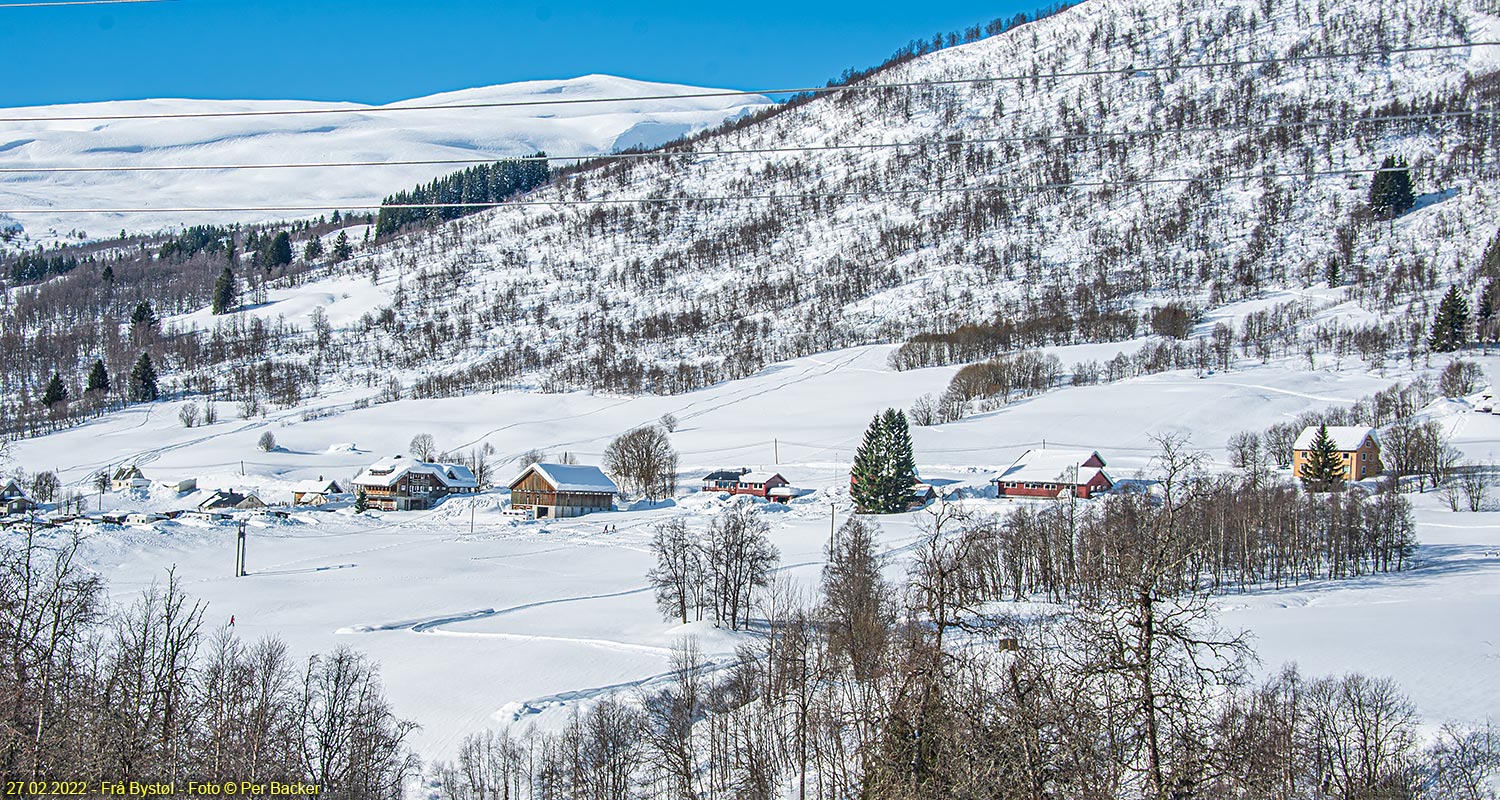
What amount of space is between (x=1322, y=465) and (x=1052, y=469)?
20712 mm

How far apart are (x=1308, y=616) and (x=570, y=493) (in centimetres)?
5782

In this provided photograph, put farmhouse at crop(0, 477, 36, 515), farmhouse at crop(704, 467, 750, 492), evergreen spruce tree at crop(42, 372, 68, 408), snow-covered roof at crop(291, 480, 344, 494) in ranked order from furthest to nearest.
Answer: evergreen spruce tree at crop(42, 372, 68, 408), snow-covered roof at crop(291, 480, 344, 494), farmhouse at crop(704, 467, 750, 492), farmhouse at crop(0, 477, 36, 515)

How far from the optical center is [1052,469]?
85125 millimetres

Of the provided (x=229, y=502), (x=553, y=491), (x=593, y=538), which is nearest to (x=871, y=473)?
(x=593, y=538)

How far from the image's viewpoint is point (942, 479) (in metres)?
92.8

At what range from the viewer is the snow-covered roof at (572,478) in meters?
83.2

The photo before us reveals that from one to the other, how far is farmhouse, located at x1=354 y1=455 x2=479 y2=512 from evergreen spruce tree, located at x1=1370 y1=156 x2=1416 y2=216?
17175 centimetres

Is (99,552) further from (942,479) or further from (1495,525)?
(1495,525)

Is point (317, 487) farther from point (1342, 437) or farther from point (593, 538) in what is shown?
point (1342, 437)

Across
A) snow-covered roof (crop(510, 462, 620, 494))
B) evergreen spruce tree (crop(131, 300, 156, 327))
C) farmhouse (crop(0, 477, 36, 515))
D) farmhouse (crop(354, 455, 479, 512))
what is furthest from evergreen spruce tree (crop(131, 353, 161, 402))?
snow-covered roof (crop(510, 462, 620, 494))

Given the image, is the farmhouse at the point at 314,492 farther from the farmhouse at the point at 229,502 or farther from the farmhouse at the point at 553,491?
the farmhouse at the point at 553,491

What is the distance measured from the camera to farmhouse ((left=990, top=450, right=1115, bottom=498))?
82.7m

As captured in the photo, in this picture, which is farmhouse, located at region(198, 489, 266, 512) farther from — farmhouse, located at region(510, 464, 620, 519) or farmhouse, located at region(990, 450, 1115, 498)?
farmhouse, located at region(990, 450, 1115, 498)

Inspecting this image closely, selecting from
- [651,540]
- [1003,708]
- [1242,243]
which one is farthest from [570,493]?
[1242,243]
